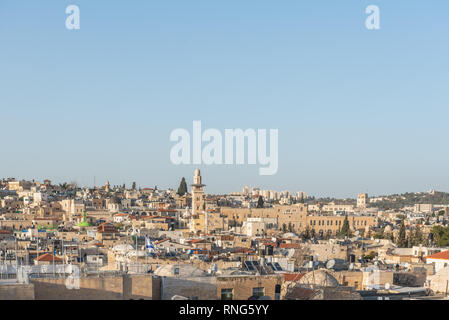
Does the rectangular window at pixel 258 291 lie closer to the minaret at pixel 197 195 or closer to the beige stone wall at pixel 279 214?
the minaret at pixel 197 195

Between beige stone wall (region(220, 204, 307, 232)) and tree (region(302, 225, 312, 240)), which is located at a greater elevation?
beige stone wall (region(220, 204, 307, 232))

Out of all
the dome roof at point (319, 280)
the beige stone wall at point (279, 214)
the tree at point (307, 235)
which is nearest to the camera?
the dome roof at point (319, 280)

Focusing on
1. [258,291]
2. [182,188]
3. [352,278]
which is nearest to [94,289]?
[258,291]

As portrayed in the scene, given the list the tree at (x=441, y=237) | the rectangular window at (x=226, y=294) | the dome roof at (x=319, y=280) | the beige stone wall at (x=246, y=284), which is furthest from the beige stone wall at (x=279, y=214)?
the rectangular window at (x=226, y=294)

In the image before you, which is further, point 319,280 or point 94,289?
point 319,280

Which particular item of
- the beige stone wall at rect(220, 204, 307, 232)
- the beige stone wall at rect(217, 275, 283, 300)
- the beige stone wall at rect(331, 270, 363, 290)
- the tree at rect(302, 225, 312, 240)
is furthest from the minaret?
the beige stone wall at rect(217, 275, 283, 300)

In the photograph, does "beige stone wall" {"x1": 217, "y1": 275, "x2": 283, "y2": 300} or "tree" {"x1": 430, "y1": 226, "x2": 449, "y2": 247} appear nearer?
"beige stone wall" {"x1": 217, "y1": 275, "x2": 283, "y2": 300}

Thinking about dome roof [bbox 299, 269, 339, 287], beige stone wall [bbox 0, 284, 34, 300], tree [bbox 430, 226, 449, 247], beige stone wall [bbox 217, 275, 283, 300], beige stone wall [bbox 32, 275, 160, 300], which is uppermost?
beige stone wall [bbox 0, 284, 34, 300]

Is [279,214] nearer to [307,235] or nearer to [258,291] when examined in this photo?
[307,235]

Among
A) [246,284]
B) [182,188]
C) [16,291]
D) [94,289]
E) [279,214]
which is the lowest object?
[279,214]

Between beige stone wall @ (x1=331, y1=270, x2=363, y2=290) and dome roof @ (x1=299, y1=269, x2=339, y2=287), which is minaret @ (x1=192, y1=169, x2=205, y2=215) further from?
dome roof @ (x1=299, y1=269, x2=339, y2=287)

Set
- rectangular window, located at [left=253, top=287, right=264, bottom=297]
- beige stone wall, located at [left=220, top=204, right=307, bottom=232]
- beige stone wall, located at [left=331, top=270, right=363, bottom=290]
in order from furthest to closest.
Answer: beige stone wall, located at [left=220, top=204, right=307, bottom=232], beige stone wall, located at [left=331, top=270, right=363, bottom=290], rectangular window, located at [left=253, top=287, right=264, bottom=297]
